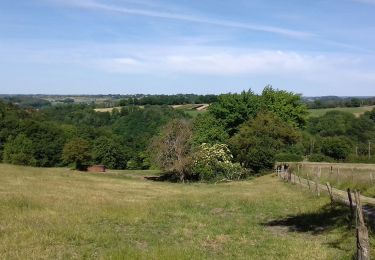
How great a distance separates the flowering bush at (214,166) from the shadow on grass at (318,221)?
40305 millimetres

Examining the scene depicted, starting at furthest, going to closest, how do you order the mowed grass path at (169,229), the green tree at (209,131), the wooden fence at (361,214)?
the green tree at (209,131) → the mowed grass path at (169,229) → the wooden fence at (361,214)

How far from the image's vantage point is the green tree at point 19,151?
10700cm

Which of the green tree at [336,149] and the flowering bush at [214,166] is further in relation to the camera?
the green tree at [336,149]

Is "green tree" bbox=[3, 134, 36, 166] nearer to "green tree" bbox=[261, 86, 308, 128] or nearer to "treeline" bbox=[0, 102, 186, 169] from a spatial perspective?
"treeline" bbox=[0, 102, 186, 169]

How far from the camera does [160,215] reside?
2288cm

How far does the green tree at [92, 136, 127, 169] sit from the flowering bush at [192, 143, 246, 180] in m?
58.2

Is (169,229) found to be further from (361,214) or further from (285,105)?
(285,105)

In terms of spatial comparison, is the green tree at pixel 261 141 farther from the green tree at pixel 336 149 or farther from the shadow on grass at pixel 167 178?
the green tree at pixel 336 149

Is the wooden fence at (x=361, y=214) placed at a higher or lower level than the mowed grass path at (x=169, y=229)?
higher

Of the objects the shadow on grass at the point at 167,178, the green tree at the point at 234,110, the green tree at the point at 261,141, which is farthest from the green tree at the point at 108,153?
the green tree at the point at 261,141

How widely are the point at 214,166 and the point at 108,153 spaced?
6015cm

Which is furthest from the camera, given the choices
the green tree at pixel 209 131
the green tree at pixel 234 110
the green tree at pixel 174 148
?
the green tree at pixel 234 110

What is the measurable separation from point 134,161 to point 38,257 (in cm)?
11414

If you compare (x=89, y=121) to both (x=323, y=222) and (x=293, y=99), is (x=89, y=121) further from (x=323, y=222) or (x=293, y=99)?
(x=323, y=222)
